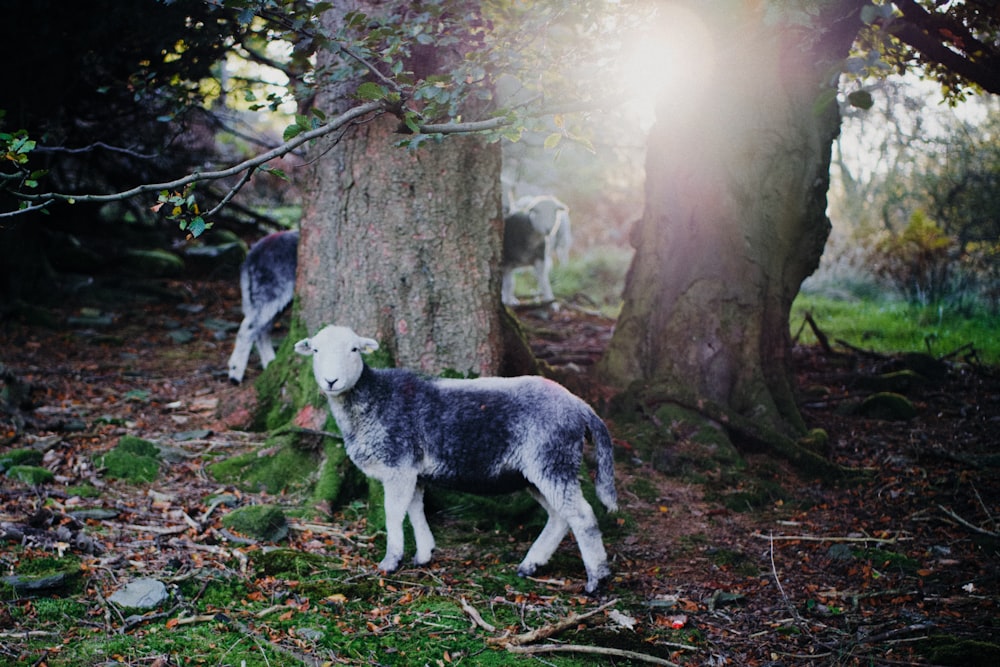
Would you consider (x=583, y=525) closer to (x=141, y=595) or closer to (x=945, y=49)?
(x=141, y=595)

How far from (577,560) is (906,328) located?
818 cm

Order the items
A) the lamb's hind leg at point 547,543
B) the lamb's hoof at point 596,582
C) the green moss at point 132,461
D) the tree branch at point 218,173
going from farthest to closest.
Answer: the green moss at point 132,461
the lamb's hind leg at point 547,543
the lamb's hoof at point 596,582
the tree branch at point 218,173

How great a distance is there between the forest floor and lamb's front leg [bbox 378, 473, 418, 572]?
152mm

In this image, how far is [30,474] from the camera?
18.9 feet

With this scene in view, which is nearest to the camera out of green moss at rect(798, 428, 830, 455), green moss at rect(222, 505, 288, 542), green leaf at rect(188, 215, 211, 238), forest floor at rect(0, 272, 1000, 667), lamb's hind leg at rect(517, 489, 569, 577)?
green leaf at rect(188, 215, 211, 238)

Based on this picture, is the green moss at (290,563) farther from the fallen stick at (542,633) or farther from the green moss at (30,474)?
the green moss at (30,474)

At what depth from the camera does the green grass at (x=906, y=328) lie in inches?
409

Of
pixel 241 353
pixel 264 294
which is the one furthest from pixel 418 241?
pixel 241 353

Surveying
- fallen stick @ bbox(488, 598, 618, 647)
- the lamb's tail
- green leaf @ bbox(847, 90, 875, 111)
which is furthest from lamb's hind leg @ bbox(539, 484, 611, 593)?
green leaf @ bbox(847, 90, 875, 111)

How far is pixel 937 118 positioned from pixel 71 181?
16.6 metres

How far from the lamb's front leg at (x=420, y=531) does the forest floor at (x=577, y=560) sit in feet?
0.39

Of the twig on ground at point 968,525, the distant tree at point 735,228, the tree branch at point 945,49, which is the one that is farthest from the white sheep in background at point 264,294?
the twig on ground at point 968,525

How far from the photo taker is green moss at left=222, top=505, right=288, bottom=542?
209 inches

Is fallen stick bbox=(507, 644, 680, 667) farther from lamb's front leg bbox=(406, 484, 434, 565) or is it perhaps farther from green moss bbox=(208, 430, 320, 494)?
green moss bbox=(208, 430, 320, 494)
